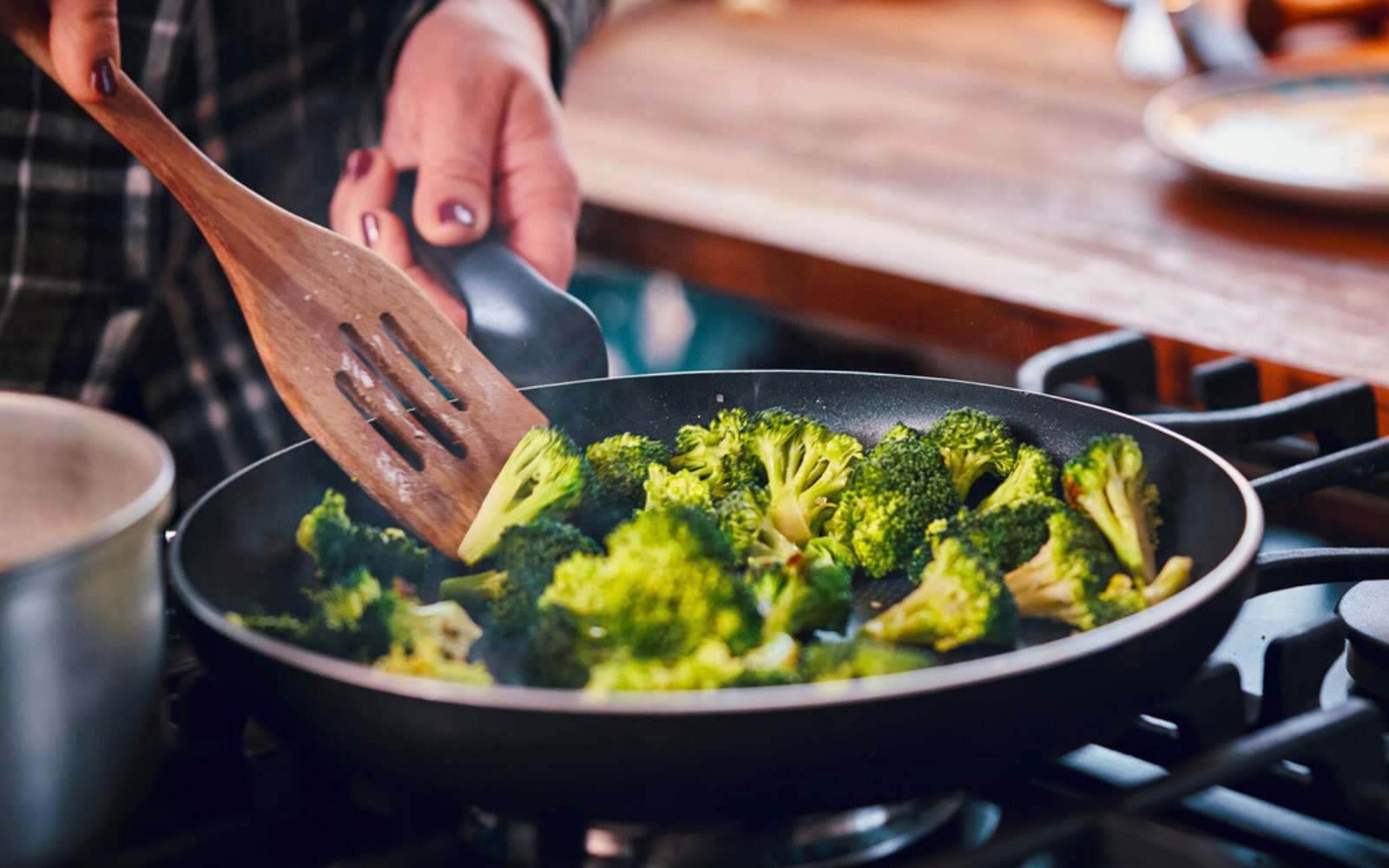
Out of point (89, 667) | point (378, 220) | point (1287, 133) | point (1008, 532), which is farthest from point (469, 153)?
point (1287, 133)

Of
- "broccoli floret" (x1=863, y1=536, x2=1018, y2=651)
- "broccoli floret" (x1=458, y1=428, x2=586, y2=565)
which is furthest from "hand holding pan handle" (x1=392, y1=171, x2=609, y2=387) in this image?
"broccoli floret" (x1=863, y1=536, x2=1018, y2=651)

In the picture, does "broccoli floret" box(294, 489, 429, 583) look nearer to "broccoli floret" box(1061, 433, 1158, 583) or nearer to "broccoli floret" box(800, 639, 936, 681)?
"broccoli floret" box(800, 639, 936, 681)

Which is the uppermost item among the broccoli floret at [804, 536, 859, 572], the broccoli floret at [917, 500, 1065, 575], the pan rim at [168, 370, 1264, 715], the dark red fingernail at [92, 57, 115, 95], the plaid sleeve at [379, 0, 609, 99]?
the dark red fingernail at [92, 57, 115, 95]

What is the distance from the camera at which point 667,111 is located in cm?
230

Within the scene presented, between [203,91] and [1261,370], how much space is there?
44.5 inches

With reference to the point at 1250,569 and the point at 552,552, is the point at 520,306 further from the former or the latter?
the point at 1250,569

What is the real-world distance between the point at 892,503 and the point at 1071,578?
12 cm

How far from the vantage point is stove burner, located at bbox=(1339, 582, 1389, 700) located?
2.70 feet

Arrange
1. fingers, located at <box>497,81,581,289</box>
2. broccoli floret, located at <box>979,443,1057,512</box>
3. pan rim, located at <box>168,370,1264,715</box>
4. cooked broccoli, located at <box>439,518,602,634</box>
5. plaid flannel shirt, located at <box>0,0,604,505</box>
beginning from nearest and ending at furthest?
pan rim, located at <box>168,370,1264,715</box> < cooked broccoli, located at <box>439,518,602,634</box> < broccoli floret, located at <box>979,443,1057,512</box> < fingers, located at <box>497,81,581,289</box> < plaid flannel shirt, located at <box>0,0,604,505</box>

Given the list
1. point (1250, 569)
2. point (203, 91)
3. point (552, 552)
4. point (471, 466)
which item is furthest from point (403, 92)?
point (1250, 569)

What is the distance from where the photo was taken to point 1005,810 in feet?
2.33

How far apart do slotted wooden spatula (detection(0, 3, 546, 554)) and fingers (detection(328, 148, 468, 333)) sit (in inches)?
5.5

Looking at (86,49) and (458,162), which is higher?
(86,49)

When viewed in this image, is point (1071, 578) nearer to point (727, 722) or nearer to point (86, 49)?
point (727, 722)
